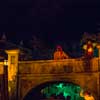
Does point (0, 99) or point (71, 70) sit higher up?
point (71, 70)

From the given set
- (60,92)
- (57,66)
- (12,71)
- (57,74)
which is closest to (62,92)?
(60,92)

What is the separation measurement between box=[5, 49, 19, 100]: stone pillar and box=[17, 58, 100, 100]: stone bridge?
0.71 ft

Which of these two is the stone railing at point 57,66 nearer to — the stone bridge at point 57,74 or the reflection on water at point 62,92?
the stone bridge at point 57,74

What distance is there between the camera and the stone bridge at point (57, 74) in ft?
66.0

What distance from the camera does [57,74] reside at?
20875 mm

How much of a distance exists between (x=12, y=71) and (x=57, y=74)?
2.47 meters

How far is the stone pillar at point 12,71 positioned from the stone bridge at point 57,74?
0.71ft

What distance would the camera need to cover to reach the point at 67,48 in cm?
2559

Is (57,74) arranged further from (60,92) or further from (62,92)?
(62,92)

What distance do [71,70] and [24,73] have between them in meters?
2.62

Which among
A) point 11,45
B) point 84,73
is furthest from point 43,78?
point 11,45

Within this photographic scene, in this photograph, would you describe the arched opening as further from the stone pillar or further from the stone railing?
the stone railing

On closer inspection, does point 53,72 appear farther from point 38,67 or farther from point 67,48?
point 67,48

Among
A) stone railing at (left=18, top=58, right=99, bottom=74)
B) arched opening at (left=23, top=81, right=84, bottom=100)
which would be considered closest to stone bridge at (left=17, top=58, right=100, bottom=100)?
stone railing at (left=18, top=58, right=99, bottom=74)
